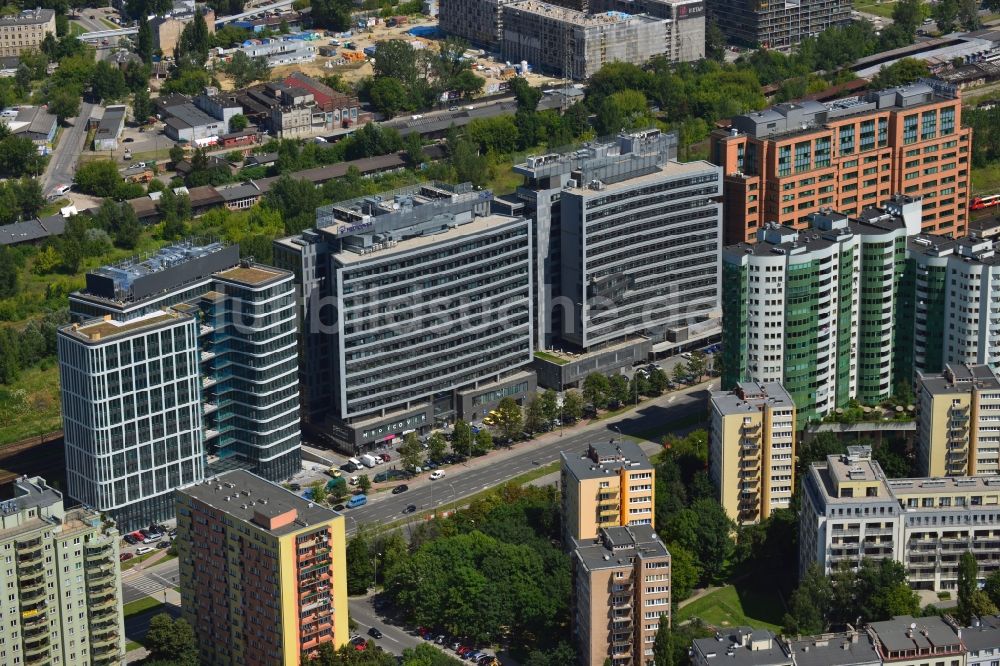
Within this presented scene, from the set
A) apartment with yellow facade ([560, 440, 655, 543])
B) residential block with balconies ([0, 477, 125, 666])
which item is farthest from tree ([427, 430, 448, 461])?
residential block with balconies ([0, 477, 125, 666])

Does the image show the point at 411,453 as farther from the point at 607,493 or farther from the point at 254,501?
the point at 254,501

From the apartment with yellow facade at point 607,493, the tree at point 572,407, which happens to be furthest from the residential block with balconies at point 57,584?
the tree at point 572,407

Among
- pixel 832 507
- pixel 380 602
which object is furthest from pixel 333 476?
pixel 832 507

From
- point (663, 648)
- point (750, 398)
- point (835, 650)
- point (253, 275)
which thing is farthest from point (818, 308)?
point (253, 275)

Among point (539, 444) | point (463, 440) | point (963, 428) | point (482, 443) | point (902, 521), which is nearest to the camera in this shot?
point (902, 521)

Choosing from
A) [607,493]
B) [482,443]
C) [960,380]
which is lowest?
[482,443]

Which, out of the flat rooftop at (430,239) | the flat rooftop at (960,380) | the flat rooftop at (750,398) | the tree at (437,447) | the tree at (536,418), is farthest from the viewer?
the tree at (536,418)

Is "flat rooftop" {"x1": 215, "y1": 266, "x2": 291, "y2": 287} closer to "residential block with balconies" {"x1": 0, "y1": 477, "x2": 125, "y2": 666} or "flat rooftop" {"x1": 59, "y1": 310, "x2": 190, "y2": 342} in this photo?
"flat rooftop" {"x1": 59, "y1": 310, "x2": 190, "y2": 342}

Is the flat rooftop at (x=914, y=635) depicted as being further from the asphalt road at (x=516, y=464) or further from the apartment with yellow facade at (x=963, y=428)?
the asphalt road at (x=516, y=464)
